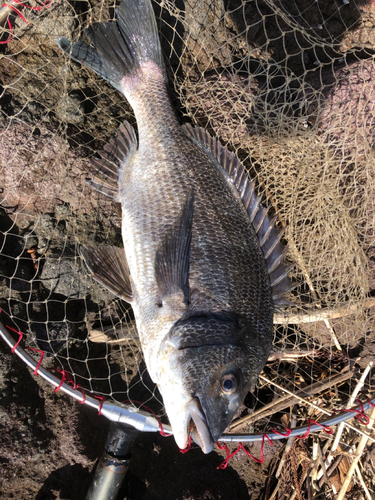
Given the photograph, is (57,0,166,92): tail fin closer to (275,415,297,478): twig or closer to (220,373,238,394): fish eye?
(220,373,238,394): fish eye

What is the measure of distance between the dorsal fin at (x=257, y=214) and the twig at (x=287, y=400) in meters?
1.39

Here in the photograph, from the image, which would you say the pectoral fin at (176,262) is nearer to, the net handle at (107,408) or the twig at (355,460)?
the net handle at (107,408)

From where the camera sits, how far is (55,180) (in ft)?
10.2

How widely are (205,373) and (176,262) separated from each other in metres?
0.75

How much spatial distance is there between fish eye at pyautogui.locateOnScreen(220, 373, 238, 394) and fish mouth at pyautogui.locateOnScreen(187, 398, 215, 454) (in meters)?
0.18

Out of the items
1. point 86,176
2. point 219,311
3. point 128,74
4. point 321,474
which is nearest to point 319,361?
point 321,474

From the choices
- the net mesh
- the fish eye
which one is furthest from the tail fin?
the fish eye

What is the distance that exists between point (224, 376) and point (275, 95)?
8.46 feet

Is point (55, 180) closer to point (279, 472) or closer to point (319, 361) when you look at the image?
point (319, 361)

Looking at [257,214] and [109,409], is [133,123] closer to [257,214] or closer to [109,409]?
[257,214]

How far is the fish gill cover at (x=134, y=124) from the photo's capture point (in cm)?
306

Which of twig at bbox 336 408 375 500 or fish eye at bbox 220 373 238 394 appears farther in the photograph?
twig at bbox 336 408 375 500

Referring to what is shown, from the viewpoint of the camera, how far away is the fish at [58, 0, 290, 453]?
83.0 inches

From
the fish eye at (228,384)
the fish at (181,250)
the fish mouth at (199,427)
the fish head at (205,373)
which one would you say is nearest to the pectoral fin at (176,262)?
the fish at (181,250)
